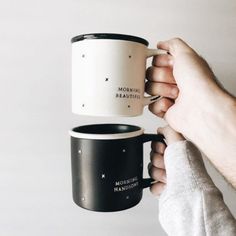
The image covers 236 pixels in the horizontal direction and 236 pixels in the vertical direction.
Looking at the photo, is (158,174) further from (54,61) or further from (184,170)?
(54,61)

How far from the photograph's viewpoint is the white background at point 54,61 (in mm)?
723

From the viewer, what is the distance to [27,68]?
28.9 inches

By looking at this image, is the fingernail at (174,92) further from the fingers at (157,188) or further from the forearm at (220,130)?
the fingers at (157,188)

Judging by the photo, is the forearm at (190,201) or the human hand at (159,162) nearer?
the forearm at (190,201)

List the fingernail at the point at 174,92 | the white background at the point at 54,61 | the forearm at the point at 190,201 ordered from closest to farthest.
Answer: the forearm at the point at 190,201
the fingernail at the point at 174,92
the white background at the point at 54,61

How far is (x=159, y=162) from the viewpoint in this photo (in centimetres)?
65

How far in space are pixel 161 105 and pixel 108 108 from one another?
13 centimetres

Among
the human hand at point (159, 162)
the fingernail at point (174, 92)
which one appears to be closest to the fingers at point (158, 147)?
the human hand at point (159, 162)

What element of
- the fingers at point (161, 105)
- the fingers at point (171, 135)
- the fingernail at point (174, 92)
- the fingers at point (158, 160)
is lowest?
the fingers at point (158, 160)

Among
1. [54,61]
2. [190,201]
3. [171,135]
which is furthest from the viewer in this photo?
[54,61]

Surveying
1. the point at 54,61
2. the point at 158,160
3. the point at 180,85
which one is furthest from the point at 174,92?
the point at 54,61

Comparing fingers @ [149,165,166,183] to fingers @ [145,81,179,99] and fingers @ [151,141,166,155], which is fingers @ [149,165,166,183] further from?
fingers @ [145,81,179,99]

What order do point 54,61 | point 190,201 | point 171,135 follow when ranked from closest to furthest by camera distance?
point 190,201, point 171,135, point 54,61

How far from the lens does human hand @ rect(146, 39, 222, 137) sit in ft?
1.83
